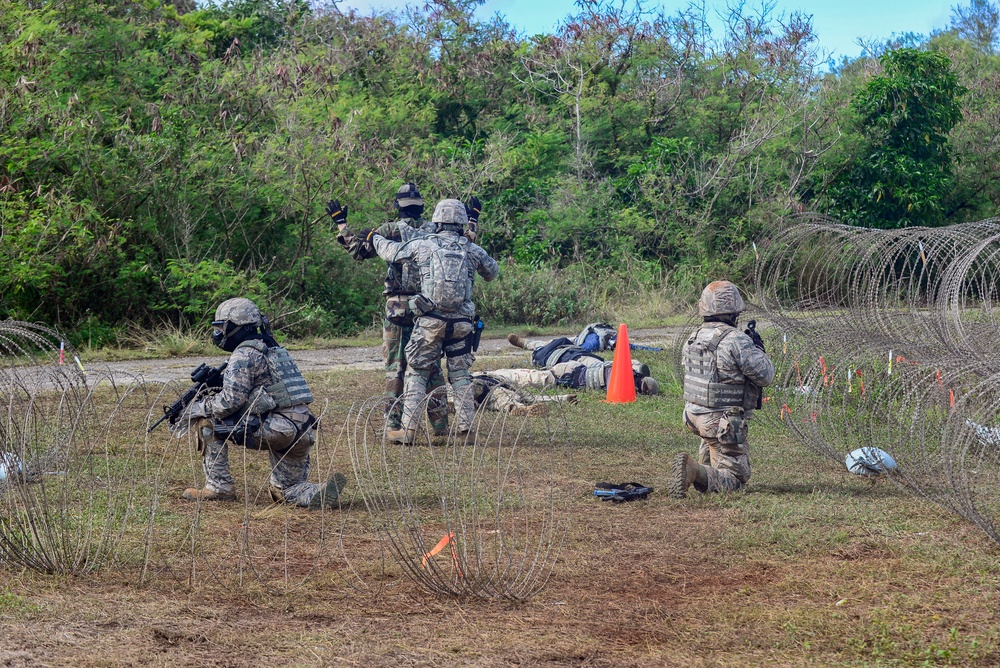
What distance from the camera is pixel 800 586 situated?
233 inches

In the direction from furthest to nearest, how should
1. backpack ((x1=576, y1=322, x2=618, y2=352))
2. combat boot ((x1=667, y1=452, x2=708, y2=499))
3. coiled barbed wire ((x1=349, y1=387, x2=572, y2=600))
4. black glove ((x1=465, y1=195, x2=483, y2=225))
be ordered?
backpack ((x1=576, y1=322, x2=618, y2=352))
black glove ((x1=465, y1=195, x2=483, y2=225))
combat boot ((x1=667, y1=452, x2=708, y2=499))
coiled barbed wire ((x1=349, y1=387, x2=572, y2=600))

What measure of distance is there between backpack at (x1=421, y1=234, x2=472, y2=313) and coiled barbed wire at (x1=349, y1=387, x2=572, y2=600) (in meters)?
1.20

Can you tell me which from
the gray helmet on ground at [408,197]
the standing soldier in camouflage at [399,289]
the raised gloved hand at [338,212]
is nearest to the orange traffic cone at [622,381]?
the standing soldier in camouflage at [399,289]

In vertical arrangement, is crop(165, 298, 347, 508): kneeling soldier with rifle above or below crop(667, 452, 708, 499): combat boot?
above

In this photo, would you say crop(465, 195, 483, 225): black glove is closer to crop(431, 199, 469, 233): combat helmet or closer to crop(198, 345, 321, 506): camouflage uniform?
crop(431, 199, 469, 233): combat helmet

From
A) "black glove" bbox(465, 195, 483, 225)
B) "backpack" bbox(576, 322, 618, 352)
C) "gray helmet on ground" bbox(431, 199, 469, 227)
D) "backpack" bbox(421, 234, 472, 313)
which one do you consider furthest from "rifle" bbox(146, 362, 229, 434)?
"backpack" bbox(576, 322, 618, 352)

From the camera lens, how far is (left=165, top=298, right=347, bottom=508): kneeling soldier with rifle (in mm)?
7262

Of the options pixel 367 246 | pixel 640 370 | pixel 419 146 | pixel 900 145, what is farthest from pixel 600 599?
pixel 900 145

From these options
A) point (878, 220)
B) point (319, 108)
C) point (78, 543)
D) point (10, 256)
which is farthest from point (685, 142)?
point (78, 543)

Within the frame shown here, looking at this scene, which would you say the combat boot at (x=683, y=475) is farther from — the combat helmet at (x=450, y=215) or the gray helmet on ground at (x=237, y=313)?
the combat helmet at (x=450, y=215)

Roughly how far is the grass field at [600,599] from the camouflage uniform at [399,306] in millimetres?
2106

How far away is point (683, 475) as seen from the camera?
7.75m

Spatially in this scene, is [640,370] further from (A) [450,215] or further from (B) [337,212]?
(B) [337,212]

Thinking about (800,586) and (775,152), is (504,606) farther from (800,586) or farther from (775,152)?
(775,152)
